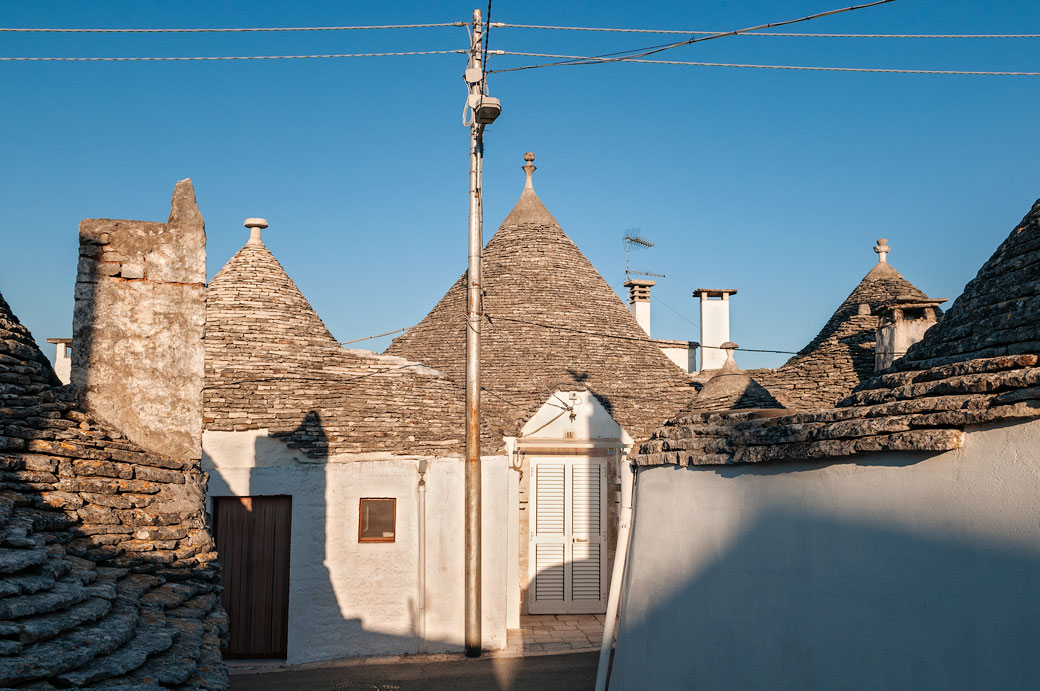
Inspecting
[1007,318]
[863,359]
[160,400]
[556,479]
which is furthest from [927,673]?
[863,359]

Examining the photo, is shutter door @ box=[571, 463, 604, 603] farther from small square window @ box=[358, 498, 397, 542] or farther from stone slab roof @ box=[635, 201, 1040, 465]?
stone slab roof @ box=[635, 201, 1040, 465]

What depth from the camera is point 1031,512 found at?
3764 mm

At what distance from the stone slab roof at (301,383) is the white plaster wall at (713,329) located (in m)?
9.75

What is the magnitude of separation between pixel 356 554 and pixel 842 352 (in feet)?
30.1

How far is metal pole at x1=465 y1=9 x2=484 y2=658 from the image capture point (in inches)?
425

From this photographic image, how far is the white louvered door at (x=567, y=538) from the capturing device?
1484 cm

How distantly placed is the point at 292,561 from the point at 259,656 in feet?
4.10

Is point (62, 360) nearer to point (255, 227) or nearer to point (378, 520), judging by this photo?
point (255, 227)

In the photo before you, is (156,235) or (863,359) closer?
(156,235)

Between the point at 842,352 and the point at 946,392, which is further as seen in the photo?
the point at 842,352

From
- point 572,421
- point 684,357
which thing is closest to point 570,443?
point 572,421

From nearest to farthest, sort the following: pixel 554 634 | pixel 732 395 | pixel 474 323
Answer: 1. pixel 474 323
2. pixel 732 395
3. pixel 554 634

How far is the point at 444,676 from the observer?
10289 millimetres

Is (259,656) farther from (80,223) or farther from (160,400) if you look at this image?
(80,223)
